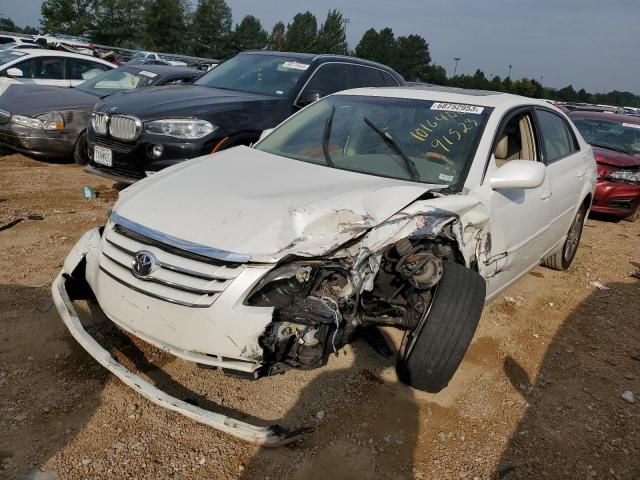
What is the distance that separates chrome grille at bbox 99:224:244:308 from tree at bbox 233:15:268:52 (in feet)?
229

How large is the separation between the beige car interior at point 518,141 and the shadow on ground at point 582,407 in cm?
133

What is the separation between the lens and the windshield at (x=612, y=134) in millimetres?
8109

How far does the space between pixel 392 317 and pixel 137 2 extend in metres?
62.2

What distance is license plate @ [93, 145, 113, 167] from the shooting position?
5.48 m

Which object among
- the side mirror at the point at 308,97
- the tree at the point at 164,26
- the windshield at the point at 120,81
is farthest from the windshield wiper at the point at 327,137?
the tree at the point at 164,26

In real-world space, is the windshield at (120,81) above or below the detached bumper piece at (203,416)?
above

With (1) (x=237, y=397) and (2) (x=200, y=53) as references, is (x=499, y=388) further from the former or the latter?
(2) (x=200, y=53)

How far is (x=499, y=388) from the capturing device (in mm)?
3111

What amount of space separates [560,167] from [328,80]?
3.15 m

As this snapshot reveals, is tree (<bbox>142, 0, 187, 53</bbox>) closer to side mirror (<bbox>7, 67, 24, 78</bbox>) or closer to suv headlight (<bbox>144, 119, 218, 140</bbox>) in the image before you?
side mirror (<bbox>7, 67, 24, 78</bbox>)

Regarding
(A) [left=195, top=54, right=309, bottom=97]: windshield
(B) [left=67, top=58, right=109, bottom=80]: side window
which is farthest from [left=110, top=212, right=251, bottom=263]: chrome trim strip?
(B) [left=67, top=58, right=109, bottom=80]: side window

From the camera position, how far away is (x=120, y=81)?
849cm

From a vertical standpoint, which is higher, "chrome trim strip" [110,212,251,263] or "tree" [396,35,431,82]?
"tree" [396,35,431,82]

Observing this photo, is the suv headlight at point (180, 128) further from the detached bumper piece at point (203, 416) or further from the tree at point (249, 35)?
the tree at point (249, 35)
